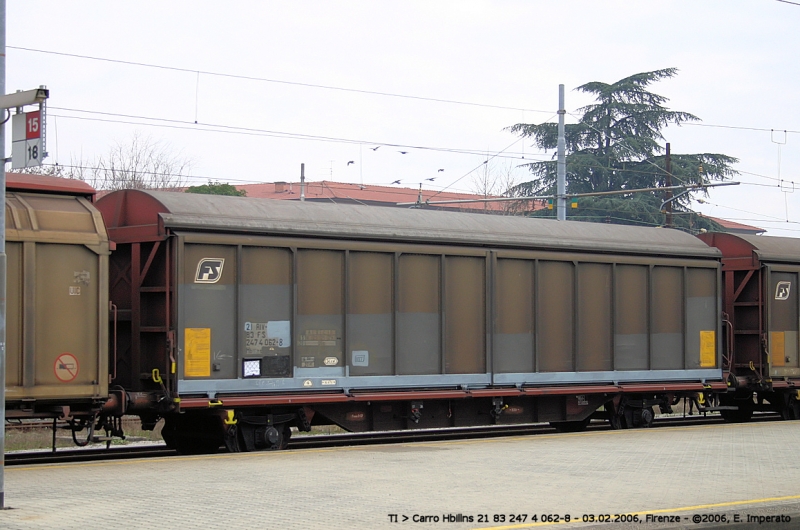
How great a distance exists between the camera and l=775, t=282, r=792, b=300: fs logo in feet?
61.7

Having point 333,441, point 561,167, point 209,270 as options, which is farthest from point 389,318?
point 561,167

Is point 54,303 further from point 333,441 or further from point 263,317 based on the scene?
point 333,441

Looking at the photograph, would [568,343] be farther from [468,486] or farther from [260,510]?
[260,510]

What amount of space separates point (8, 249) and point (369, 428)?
18.3ft

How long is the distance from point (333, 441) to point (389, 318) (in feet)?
8.58

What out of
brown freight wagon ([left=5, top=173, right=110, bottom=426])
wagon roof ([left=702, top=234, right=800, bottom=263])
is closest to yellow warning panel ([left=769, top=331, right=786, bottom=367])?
wagon roof ([left=702, top=234, right=800, bottom=263])

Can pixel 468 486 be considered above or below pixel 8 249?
below

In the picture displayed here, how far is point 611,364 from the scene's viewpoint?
658 inches

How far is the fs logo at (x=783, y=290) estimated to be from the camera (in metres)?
18.8

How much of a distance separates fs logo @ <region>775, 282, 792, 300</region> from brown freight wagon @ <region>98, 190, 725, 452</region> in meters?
1.56

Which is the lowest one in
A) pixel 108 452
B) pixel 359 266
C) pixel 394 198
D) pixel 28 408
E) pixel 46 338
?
pixel 108 452

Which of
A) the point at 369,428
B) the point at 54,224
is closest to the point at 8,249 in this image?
the point at 54,224

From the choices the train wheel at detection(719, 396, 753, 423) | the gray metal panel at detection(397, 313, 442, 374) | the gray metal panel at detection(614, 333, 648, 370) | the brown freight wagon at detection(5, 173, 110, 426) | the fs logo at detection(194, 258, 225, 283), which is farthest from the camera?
the train wheel at detection(719, 396, 753, 423)

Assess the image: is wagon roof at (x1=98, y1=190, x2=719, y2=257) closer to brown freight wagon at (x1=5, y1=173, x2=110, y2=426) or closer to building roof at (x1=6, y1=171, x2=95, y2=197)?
building roof at (x1=6, y1=171, x2=95, y2=197)
